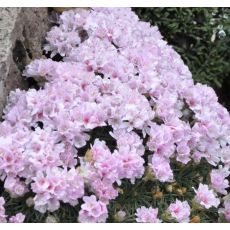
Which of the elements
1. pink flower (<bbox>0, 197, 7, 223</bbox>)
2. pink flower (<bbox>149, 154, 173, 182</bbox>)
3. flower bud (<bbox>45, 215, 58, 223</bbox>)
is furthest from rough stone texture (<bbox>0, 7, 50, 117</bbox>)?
pink flower (<bbox>149, 154, 173, 182</bbox>)

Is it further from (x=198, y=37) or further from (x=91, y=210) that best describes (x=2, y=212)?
(x=198, y=37)

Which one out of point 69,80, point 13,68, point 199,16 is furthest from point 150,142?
point 199,16

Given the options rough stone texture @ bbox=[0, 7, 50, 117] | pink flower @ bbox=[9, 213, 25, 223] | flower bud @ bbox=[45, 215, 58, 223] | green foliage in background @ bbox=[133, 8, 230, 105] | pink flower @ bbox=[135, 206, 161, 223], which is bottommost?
green foliage in background @ bbox=[133, 8, 230, 105]

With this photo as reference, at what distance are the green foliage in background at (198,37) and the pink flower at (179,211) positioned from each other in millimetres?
1978

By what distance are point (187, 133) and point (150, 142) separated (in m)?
0.22

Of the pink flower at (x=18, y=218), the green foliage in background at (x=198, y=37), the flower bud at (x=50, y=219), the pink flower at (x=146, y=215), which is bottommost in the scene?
the green foliage in background at (x=198, y=37)

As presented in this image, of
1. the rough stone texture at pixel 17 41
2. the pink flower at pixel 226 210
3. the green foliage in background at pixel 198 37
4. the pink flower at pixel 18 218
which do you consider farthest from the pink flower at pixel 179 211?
the green foliage in background at pixel 198 37

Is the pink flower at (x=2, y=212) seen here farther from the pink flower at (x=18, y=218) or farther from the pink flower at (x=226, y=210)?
the pink flower at (x=226, y=210)

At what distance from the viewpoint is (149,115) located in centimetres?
268

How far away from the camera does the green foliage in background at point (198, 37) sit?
4328 millimetres

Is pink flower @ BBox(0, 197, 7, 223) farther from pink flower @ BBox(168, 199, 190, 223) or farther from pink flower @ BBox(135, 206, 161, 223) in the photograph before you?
pink flower @ BBox(168, 199, 190, 223)

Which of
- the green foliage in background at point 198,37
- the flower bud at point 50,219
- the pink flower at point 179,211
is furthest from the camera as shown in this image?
the green foliage in background at point 198,37

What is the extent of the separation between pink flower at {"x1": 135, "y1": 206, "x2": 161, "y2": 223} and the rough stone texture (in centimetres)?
80

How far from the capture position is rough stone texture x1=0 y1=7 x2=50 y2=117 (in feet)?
9.23
